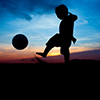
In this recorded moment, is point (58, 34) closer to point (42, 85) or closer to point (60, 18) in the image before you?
point (60, 18)

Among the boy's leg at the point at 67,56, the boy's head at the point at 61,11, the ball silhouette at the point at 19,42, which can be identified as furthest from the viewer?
the ball silhouette at the point at 19,42

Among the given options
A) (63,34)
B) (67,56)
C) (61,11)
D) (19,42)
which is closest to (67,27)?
(63,34)

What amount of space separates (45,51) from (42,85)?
7.13 ft

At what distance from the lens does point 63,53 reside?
437 centimetres

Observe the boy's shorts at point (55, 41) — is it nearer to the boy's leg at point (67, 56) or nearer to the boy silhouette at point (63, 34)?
the boy silhouette at point (63, 34)

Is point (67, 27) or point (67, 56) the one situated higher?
point (67, 27)

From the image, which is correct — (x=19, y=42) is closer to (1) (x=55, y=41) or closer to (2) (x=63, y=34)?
(1) (x=55, y=41)

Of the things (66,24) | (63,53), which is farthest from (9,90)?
(66,24)

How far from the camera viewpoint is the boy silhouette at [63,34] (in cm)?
409

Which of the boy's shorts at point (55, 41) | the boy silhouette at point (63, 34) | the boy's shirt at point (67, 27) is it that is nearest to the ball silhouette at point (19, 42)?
the boy silhouette at point (63, 34)

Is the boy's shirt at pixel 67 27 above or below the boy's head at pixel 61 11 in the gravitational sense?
below

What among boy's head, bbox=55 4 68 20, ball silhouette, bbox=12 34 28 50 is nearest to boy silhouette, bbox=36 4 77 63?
boy's head, bbox=55 4 68 20

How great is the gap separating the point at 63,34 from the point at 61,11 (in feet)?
3.20

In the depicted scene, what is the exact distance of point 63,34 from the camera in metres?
4.23
